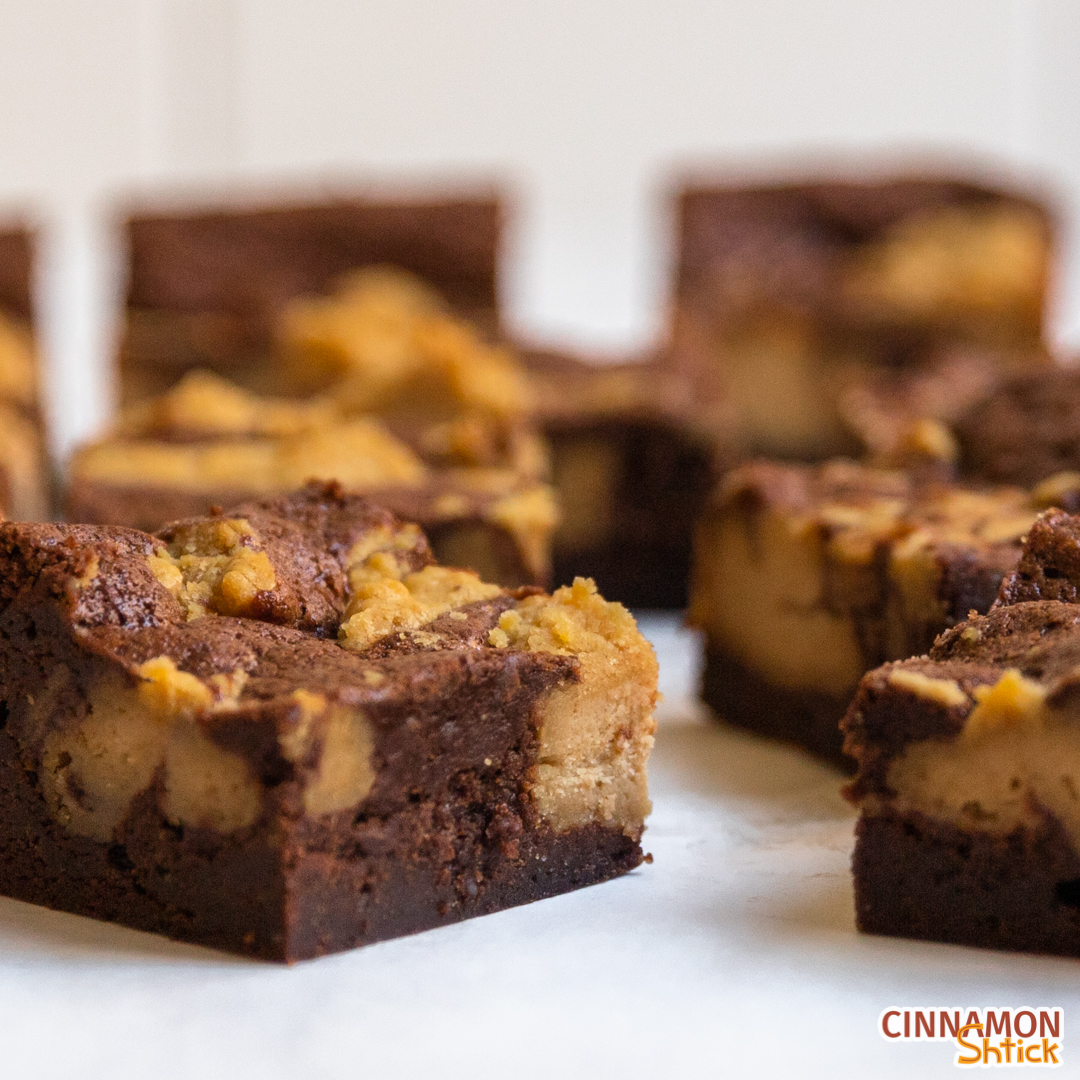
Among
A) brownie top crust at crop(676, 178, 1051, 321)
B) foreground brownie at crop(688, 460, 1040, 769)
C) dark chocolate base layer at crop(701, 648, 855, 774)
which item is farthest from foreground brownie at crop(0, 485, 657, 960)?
brownie top crust at crop(676, 178, 1051, 321)

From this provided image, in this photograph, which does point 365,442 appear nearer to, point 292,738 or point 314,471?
point 314,471

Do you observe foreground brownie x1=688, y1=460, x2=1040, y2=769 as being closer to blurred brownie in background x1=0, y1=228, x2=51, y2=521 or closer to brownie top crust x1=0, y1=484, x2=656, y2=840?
brownie top crust x1=0, y1=484, x2=656, y2=840

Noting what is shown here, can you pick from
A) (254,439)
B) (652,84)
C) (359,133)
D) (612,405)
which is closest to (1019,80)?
(652,84)

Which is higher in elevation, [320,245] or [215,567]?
[320,245]

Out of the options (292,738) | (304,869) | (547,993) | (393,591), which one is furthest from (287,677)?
(547,993)

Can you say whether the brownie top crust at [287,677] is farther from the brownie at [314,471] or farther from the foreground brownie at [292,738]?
the brownie at [314,471]
